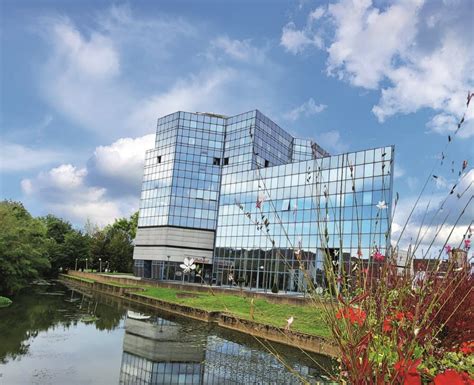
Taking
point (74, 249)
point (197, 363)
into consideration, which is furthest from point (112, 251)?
point (197, 363)

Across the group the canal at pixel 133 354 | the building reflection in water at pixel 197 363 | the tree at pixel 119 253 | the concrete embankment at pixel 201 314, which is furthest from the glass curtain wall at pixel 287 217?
the tree at pixel 119 253

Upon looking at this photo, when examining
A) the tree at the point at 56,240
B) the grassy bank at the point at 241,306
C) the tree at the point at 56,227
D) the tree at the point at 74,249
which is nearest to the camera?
the grassy bank at the point at 241,306

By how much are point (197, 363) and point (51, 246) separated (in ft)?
178

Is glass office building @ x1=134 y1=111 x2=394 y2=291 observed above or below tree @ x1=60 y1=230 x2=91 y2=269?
above

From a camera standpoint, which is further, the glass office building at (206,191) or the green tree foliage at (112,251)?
the green tree foliage at (112,251)

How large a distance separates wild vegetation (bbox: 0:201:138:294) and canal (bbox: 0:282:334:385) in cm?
857

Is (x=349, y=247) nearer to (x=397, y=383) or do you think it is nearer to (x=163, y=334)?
(x=163, y=334)

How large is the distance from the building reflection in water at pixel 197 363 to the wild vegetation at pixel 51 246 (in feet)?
55.1

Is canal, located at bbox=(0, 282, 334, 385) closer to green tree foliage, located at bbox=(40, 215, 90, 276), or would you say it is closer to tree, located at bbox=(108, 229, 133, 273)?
green tree foliage, located at bbox=(40, 215, 90, 276)

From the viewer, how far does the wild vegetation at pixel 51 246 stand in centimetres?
3269

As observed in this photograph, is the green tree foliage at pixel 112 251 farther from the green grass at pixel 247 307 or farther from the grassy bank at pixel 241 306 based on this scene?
the green grass at pixel 247 307

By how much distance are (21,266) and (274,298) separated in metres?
19.9

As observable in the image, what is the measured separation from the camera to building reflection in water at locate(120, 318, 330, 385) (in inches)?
522

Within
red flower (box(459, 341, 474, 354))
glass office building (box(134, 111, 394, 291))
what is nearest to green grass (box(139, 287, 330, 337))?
red flower (box(459, 341, 474, 354))
